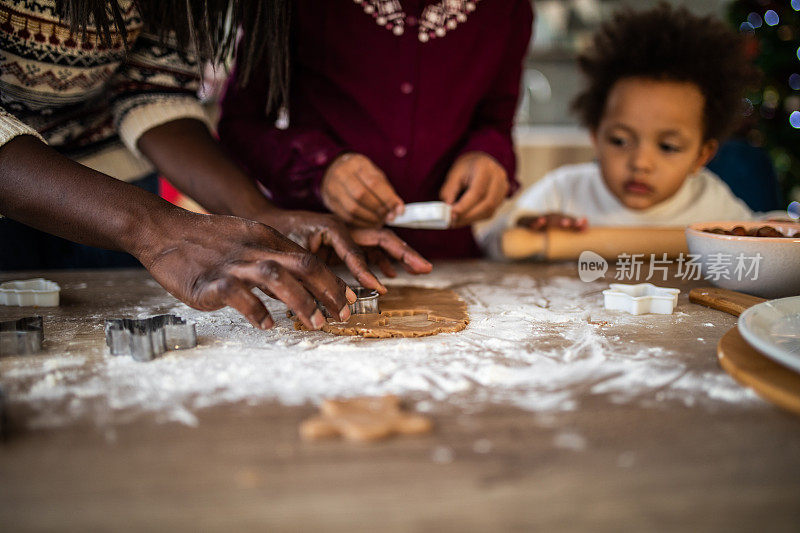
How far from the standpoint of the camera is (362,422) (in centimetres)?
47

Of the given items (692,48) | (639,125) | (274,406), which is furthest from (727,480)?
(692,48)

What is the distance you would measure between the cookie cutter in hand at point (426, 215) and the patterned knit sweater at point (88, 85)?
48 cm

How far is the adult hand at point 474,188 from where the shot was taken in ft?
4.07

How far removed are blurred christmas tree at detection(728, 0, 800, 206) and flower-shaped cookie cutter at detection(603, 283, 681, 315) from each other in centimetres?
244

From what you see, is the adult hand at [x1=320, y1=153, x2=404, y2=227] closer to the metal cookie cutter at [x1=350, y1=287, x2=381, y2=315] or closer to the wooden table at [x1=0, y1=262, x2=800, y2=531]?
the metal cookie cutter at [x1=350, y1=287, x2=381, y2=315]

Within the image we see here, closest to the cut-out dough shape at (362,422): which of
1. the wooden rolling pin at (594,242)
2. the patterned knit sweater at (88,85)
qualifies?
the patterned knit sweater at (88,85)

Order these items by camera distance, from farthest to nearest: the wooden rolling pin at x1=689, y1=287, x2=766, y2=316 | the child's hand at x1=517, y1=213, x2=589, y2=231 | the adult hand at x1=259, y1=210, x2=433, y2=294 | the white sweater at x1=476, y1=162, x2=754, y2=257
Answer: the white sweater at x1=476, y1=162, x2=754, y2=257
the child's hand at x1=517, y1=213, x2=589, y2=231
the adult hand at x1=259, y1=210, x2=433, y2=294
the wooden rolling pin at x1=689, y1=287, x2=766, y2=316

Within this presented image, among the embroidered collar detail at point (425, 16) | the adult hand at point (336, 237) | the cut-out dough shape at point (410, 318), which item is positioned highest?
the embroidered collar detail at point (425, 16)

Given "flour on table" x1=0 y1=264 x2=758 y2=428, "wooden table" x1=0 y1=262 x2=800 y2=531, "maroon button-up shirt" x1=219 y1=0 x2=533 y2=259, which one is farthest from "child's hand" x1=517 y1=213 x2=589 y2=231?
"wooden table" x1=0 y1=262 x2=800 y2=531

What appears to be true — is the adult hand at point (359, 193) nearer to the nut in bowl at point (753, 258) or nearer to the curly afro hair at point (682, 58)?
the nut in bowl at point (753, 258)

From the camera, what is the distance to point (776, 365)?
0.58m

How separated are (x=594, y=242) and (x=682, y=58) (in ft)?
2.55

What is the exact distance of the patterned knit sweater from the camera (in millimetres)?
892

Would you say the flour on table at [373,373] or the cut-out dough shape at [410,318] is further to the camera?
the cut-out dough shape at [410,318]
